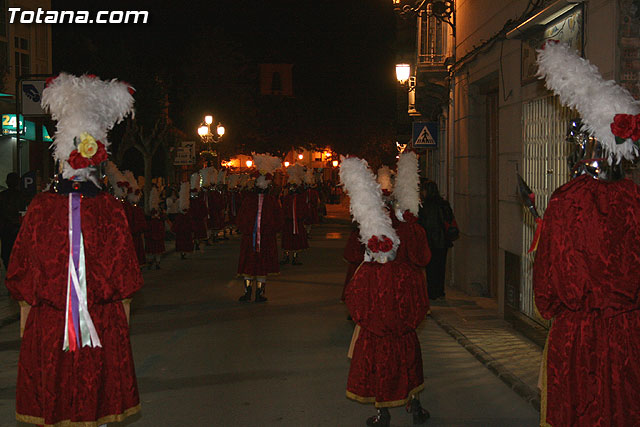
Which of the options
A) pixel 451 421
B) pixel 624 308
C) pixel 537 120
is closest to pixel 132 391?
pixel 451 421

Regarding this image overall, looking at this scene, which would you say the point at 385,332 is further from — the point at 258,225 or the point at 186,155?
the point at 186,155

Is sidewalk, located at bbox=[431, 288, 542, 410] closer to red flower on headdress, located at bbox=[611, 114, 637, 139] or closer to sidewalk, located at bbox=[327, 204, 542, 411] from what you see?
sidewalk, located at bbox=[327, 204, 542, 411]

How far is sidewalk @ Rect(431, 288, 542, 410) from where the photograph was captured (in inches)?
293

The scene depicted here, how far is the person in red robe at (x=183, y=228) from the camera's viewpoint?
20.5m

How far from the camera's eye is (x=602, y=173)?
174 inches

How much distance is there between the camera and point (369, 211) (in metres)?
5.93

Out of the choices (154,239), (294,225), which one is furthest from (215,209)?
(154,239)

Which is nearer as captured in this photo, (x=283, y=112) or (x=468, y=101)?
(x=468, y=101)

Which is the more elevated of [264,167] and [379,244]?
[264,167]

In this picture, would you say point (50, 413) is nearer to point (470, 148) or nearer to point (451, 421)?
point (451, 421)

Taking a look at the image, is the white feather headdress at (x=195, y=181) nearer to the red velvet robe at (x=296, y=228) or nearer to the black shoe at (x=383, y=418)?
the red velvet robe at (x=296, y=228)

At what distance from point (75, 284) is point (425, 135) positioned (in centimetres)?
1303

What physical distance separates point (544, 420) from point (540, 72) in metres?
2.28

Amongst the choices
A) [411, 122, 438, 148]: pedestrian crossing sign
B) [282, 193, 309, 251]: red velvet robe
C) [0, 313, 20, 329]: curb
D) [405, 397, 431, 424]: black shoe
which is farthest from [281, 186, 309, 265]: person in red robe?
[405, 397, 431, 424]: black shoe
